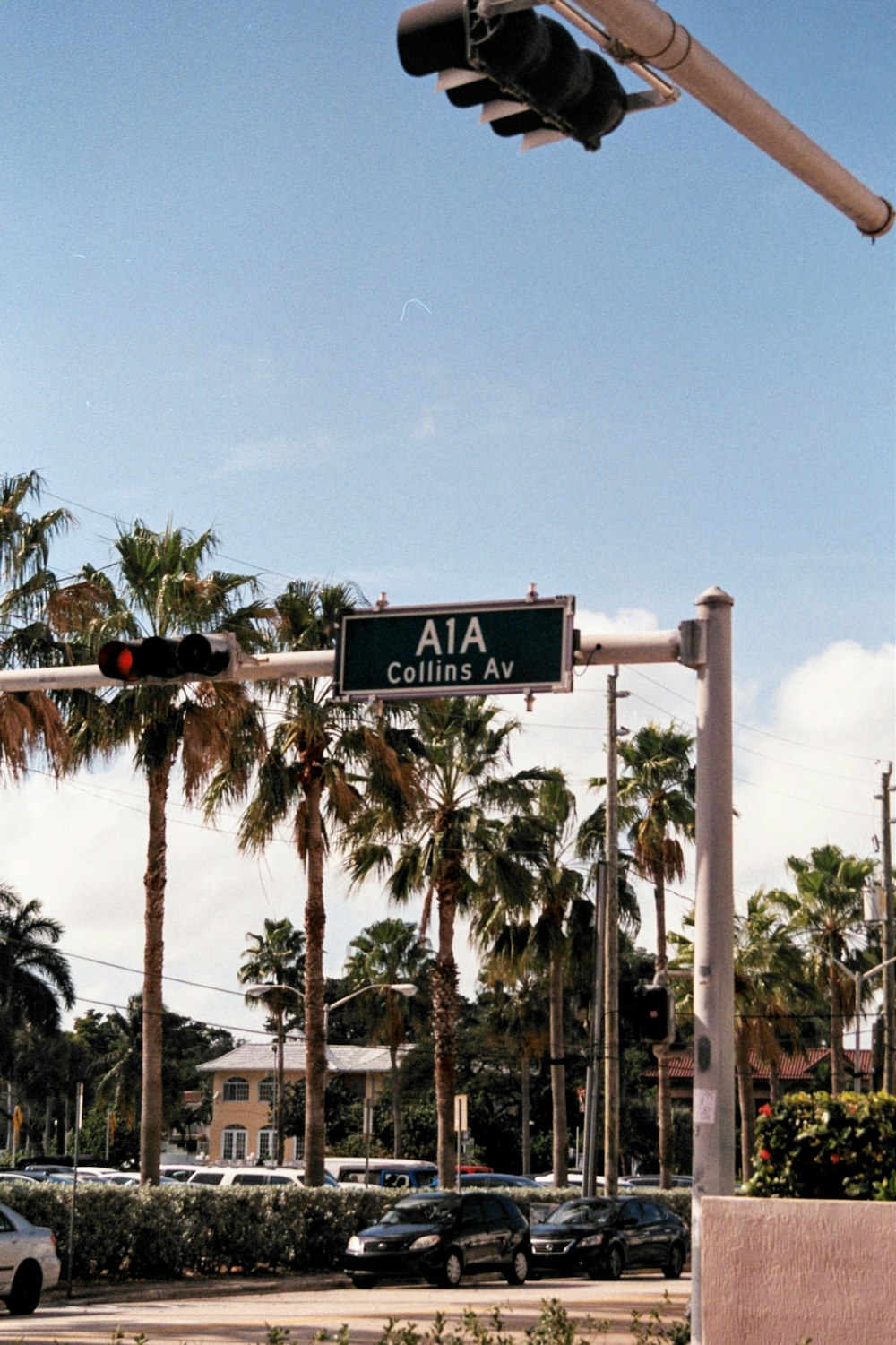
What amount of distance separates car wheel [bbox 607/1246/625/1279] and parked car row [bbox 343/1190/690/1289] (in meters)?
0.02

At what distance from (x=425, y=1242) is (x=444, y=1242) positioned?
0.38 m

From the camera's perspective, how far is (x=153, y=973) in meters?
27.5

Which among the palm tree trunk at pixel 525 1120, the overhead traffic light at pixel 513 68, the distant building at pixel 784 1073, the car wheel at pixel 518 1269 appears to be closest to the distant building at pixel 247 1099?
the palm tree trunk at pixel 525 1120

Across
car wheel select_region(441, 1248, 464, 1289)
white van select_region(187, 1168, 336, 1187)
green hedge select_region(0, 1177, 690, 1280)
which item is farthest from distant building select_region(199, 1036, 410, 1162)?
car wheel select_region(441, 1248, 464, 1289)

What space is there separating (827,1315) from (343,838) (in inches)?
880

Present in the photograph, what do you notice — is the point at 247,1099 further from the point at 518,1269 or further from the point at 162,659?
the point at 162,659

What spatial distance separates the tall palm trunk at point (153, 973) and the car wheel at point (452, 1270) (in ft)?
15.4

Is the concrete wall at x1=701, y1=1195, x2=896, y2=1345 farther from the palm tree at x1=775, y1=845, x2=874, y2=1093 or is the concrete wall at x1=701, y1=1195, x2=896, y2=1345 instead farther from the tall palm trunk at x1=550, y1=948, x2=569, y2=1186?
the palm tree at x1=775, y1=845, x2=874, y2=1093

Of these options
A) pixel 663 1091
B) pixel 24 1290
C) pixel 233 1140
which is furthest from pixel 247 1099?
pixel 24 1290

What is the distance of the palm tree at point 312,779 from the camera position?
99.9ft

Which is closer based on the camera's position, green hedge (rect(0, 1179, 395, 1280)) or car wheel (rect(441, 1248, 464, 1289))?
green hedge (rect(0, 1179, 395, 1280))

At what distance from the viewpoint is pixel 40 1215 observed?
2345cm

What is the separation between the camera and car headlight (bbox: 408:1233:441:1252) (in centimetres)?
2578

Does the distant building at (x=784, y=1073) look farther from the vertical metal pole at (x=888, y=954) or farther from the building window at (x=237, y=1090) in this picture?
the vertical metal pole at (x=888, y=954)
